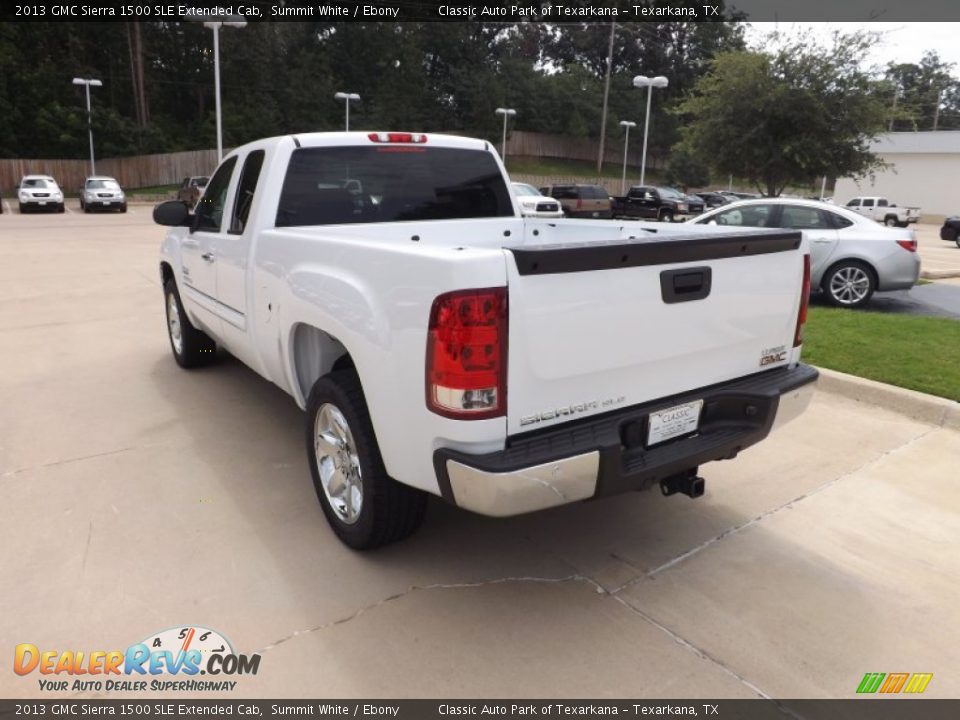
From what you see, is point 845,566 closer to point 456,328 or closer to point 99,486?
point 456,328

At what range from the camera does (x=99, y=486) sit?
4008 mm

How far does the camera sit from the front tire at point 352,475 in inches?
117

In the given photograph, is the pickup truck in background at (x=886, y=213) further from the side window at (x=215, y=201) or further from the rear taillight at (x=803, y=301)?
the side window at (x=215, y=201)

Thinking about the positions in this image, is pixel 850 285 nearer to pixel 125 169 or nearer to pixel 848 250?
pixel 848 250

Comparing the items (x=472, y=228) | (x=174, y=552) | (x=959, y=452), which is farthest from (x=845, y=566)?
(x=174, y=552)

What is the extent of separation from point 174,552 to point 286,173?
2.13 meters

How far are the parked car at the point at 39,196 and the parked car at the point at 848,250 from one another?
93.2 feet

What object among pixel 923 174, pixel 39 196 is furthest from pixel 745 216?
pixel 923 174

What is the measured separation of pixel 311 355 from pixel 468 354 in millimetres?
1522

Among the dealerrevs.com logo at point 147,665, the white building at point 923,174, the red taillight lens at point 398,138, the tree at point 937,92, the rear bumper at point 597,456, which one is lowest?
the dealerrevs.com logo at point 147,665

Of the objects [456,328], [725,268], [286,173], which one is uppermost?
[286,173]

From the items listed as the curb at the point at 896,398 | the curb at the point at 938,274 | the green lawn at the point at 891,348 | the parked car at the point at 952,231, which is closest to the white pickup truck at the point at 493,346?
the curb at the point at 896,398

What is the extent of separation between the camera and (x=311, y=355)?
3.69 meters

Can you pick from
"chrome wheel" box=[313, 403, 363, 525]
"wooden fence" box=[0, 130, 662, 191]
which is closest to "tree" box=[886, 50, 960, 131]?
"wooden fence" box=[0, 130, 662, 191]
